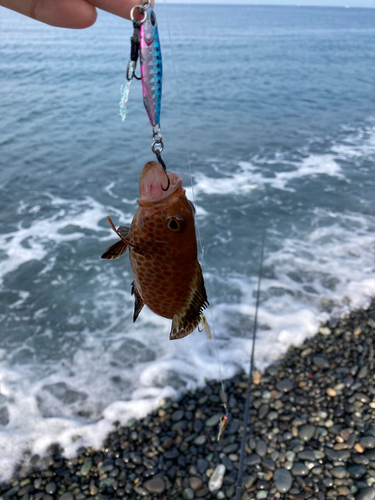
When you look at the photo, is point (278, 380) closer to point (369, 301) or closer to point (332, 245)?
point (369, 301)

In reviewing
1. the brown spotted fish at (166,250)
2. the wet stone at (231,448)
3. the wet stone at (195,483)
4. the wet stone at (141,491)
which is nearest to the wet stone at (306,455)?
the wet stone at (231,448)

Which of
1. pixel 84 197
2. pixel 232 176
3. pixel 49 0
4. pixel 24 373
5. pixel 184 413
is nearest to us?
pixel 49 0

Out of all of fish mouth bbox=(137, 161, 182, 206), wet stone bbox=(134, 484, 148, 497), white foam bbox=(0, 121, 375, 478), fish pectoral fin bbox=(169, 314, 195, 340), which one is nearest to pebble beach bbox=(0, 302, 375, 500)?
wet stone bbox=(134, 484, 148, 497)

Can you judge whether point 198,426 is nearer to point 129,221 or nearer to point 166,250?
point 166,250

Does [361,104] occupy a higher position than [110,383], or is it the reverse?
[361,104]

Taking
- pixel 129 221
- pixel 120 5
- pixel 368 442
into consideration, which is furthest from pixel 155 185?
pixel 129 221

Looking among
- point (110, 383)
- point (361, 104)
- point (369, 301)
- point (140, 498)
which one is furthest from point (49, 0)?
point (361, 104)

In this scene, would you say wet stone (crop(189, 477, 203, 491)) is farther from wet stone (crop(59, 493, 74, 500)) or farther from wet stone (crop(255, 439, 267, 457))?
wet stone (crop(59, 493, 74, 500))
